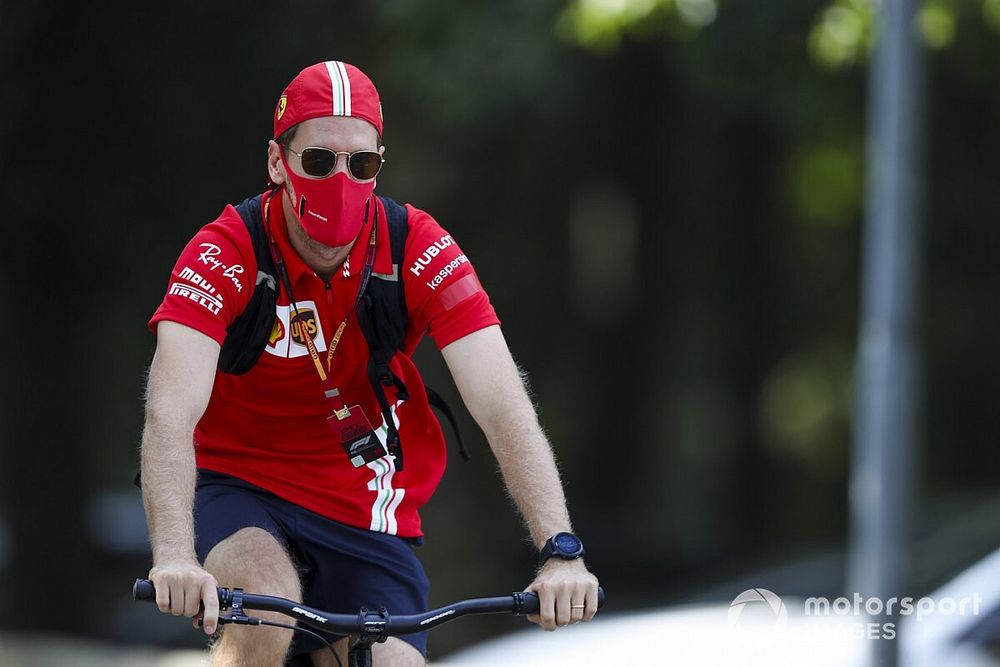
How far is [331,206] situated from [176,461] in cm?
74

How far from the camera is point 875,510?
6.55 metres

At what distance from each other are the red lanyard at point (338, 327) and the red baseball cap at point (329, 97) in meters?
0.27

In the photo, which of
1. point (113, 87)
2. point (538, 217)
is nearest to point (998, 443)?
point (538, 217)

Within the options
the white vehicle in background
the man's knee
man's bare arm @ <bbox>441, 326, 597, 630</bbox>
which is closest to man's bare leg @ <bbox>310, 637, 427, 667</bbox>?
the man's knee

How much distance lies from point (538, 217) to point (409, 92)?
20.9 feet

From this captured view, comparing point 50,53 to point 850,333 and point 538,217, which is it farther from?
point 850,333

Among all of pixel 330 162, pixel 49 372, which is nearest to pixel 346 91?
pixel 330 162

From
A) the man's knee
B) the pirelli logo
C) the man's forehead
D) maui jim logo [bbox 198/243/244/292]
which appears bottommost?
the man's knee

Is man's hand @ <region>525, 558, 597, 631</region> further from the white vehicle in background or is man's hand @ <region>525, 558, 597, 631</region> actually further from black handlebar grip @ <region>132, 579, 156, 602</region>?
the white vehicle in background

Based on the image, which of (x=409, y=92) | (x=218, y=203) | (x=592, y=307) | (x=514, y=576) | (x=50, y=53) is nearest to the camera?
(x=409, y=92)

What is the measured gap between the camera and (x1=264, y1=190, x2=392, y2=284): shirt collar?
4.00m

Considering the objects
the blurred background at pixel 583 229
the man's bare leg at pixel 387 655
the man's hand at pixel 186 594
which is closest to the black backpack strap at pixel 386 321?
the man's bare leg at pixel 387 655

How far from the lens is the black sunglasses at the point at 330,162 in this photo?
3889 millimetres

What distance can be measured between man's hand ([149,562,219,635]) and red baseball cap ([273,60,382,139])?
1190 millimetres
